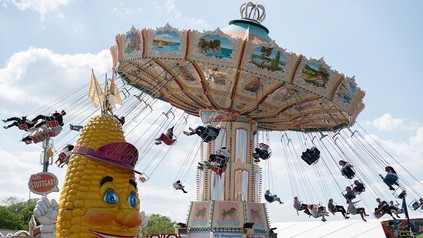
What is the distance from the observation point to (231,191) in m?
20.8

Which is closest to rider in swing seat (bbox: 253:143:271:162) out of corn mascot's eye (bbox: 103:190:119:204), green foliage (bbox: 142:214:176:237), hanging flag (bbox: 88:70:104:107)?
hanging flag (bbox: 88:70:104:107)

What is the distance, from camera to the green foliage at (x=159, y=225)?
204 feet

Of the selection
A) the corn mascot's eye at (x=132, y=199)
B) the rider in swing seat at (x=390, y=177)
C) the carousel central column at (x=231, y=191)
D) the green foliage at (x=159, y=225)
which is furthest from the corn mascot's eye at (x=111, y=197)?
the green foliage at (x=159, y=225)

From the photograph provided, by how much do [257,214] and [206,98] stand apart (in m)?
5.19

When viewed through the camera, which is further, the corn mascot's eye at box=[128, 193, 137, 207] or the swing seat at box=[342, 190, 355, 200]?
the swing seat at box=[342, 190, 355, 200]

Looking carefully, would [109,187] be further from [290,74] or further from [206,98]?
[206,98]

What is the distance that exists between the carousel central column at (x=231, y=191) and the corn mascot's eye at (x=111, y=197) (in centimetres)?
1338

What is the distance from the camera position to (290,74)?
1769 cm

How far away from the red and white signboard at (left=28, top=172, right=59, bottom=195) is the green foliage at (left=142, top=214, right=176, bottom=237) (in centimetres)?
4918

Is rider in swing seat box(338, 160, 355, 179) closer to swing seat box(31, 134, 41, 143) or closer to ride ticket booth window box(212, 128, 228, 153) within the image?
ride ticket booth window box(212, 128, 228, 153)

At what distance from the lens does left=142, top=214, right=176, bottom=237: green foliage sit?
62.1 metres

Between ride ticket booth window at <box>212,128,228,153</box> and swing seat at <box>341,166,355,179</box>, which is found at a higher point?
ride ticket booth window at <box>212,128,228,153</box>

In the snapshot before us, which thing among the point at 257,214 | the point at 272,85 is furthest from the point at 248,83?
the point at 257,214

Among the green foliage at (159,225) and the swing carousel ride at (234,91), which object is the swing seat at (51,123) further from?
the green foliage at (159,225)
